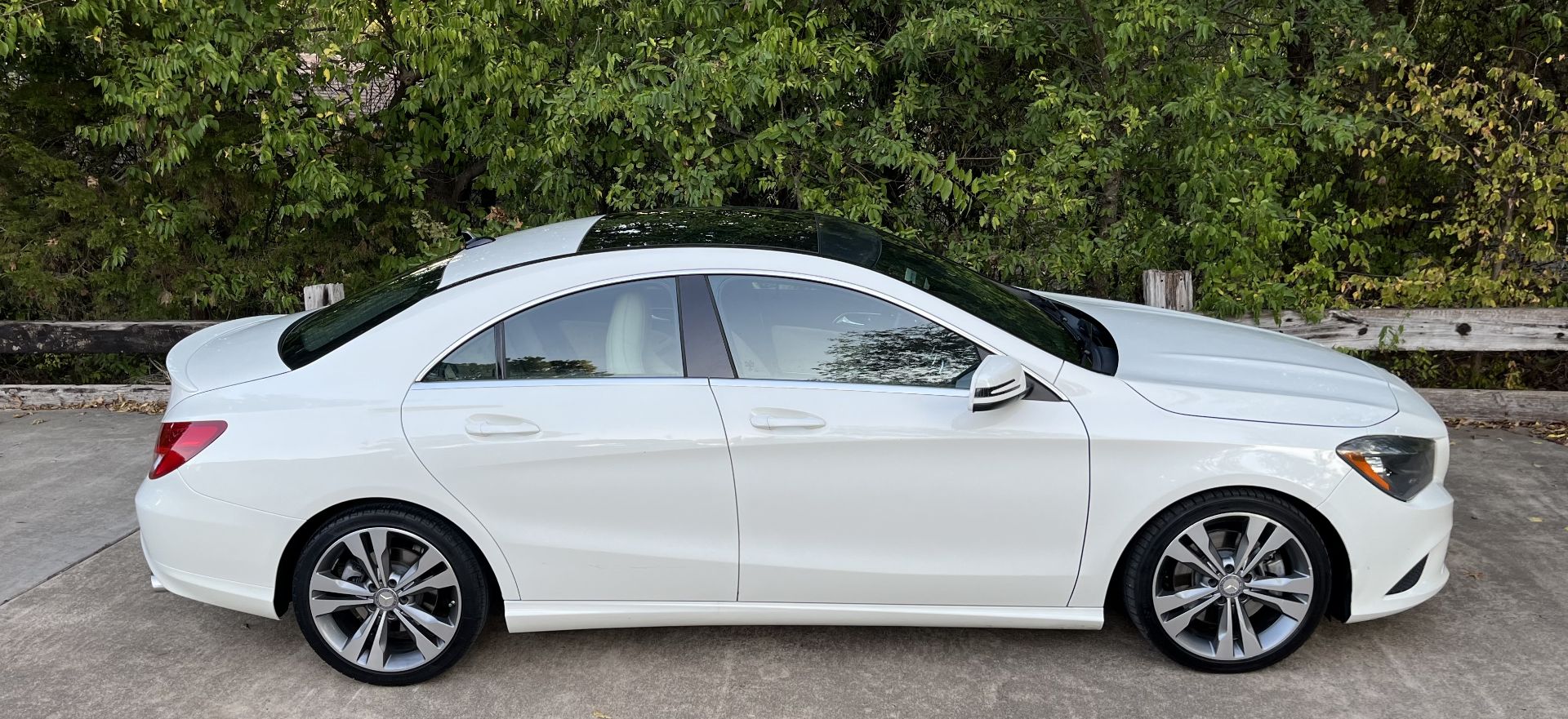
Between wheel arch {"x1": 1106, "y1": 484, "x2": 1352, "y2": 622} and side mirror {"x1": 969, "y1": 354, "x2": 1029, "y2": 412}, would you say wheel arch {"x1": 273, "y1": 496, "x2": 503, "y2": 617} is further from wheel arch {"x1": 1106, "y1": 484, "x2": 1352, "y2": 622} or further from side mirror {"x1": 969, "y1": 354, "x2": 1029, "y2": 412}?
wheel arch {"x1": 1106, "y1": 484, "x2": 1352, "y2": 622}

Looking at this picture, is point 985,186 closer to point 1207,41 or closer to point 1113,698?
point 1207,41

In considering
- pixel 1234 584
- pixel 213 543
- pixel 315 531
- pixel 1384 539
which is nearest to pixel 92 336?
pixel 213 543

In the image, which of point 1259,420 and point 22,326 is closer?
point 1259,420

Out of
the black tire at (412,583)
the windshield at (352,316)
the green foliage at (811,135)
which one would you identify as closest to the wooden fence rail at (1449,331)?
the green foliage at (811,135)

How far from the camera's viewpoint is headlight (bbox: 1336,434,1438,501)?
3.79 meters

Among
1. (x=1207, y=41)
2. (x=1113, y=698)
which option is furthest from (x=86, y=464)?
(x=1207, y=41)

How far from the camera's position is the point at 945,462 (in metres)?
3.74

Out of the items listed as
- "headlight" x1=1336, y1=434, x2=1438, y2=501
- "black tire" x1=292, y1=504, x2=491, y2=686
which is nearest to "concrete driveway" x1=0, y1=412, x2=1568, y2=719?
"black tire" x1=292, y1=504, x2=491, y2=686

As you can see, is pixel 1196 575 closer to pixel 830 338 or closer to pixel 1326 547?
pixel 1326 547

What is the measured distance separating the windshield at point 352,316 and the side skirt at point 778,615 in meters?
1.08

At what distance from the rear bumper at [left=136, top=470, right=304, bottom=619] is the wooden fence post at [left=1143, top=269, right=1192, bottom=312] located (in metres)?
4.77

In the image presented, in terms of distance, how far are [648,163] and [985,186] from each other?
2.21 m

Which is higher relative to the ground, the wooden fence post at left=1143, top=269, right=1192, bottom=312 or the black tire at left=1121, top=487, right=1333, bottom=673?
the wooden fence post at left=1143, top=269, right=1192, bottom=312

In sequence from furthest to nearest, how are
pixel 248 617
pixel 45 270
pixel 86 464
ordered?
pixel 45 270
pixel 86 464
pixel 248 617
